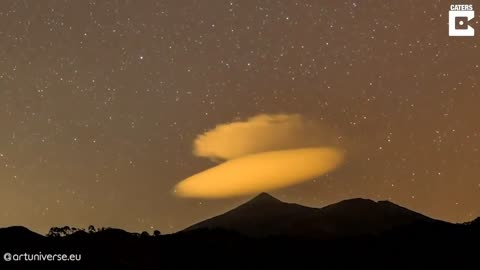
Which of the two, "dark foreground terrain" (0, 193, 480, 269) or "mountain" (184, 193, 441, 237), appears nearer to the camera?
"dark foreground terrain" (0, 193, 480, 269)

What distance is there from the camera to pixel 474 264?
5644 centimetres

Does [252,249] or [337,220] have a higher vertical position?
[337,220]

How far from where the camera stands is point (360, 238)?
243 feet

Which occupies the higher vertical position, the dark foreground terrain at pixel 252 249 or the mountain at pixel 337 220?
the mountain at pixel 337 220

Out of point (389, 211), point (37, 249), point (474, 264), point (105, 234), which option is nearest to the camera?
point (37, 249)

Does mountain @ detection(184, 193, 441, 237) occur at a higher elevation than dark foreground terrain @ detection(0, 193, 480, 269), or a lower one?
higher

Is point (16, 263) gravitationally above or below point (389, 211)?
below

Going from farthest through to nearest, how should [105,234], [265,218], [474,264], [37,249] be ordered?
[265,218] < [105,234] < [474,264] < [37,249]

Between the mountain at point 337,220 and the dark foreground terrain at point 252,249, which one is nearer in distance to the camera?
the dark foreground terrain at point 252,249

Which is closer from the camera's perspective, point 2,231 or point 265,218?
point 2,231

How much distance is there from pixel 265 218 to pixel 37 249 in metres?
150

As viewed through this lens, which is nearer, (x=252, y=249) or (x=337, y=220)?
(x=252, y=249)

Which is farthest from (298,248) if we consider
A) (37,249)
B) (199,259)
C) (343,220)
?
(343,220)

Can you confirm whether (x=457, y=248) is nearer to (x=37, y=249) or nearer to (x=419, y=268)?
(x=419, y=268)
